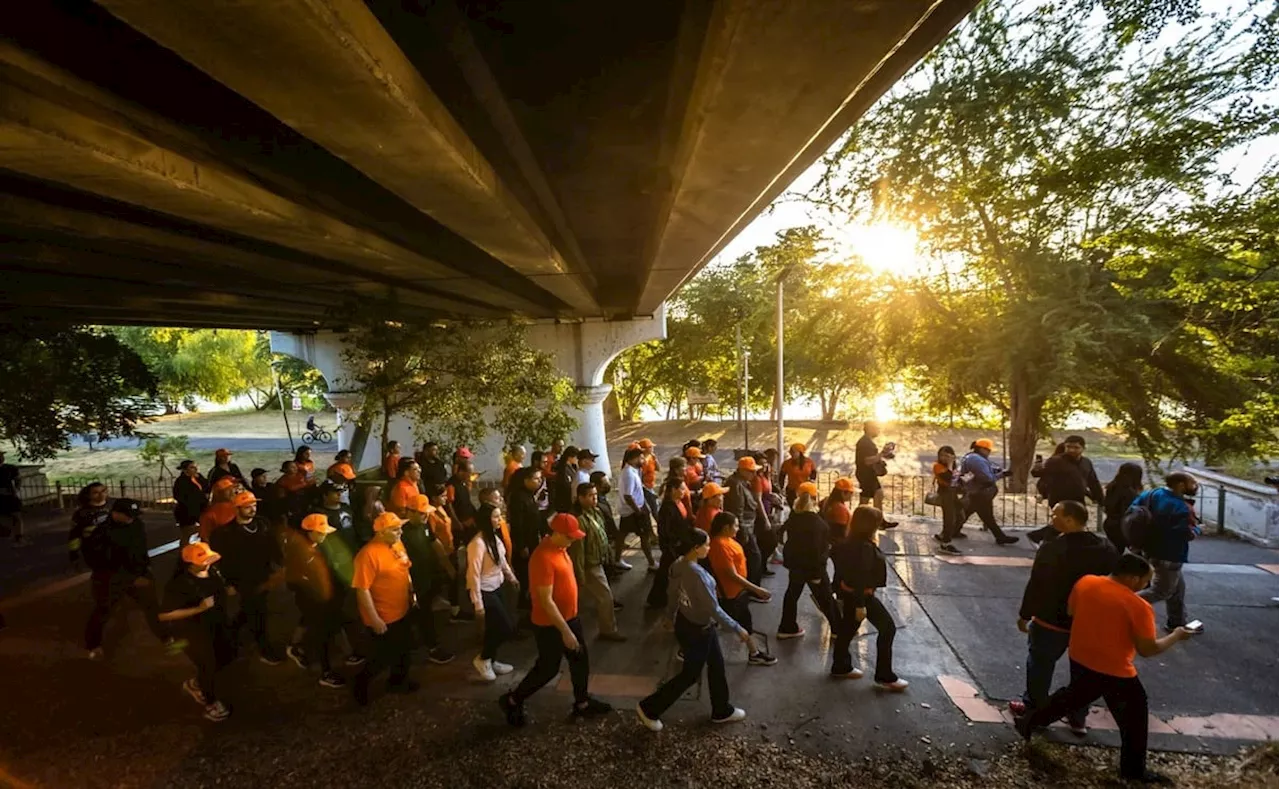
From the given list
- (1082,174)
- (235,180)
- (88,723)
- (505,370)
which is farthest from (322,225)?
(1082,174)

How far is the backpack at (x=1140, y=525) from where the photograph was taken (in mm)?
6036

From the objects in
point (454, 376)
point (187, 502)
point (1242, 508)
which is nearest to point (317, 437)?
point (454, 376)

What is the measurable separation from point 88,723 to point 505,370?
721 cm

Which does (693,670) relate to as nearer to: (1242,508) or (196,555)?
(196,555)

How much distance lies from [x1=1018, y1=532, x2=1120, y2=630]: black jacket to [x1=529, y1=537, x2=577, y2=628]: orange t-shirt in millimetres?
3675

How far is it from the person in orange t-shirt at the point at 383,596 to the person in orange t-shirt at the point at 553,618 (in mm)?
1083

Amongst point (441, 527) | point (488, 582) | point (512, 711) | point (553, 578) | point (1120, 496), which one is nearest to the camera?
point (553, 578)

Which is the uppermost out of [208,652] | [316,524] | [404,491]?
[404,491]

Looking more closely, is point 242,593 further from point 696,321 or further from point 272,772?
point 696,321

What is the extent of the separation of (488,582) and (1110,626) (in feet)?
15.7

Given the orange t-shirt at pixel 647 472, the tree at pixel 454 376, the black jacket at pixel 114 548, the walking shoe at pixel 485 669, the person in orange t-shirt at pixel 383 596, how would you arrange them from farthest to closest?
the tree at pixel 454 376, the orange t-shirt at pixel 647 472, the black jacket at pixel 114 548, the walking shoe at pixel 485 669, the person in orange t-shirt at pixel 383 596

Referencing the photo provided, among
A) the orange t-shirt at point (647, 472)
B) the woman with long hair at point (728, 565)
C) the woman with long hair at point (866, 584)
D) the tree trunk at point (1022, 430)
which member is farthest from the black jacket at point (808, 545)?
the tree trunk at point (1022, 430)

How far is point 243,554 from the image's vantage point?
584 cm

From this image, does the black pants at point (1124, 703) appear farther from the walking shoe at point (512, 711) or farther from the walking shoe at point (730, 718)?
the walking shoe at point (512, 711)
